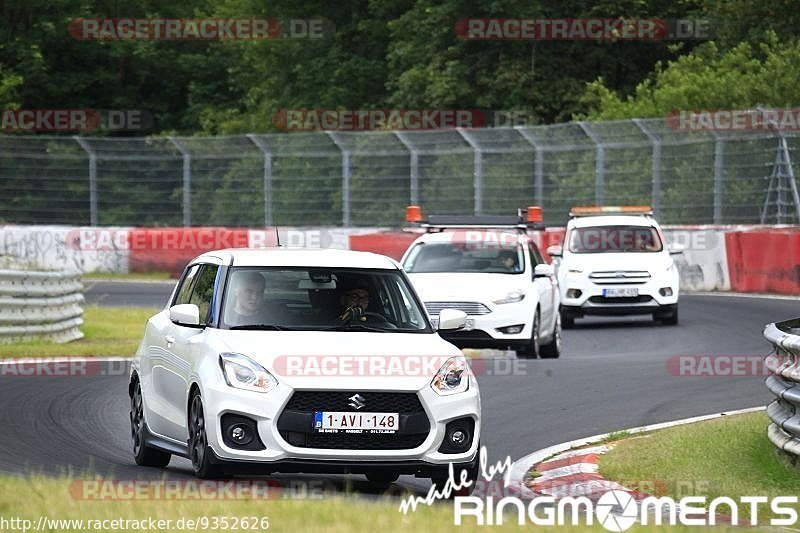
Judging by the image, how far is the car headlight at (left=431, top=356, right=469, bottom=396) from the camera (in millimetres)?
10344

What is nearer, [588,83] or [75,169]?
[75,169]

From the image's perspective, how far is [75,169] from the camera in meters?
43.8

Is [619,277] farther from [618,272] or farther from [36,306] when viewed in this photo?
[36,306]

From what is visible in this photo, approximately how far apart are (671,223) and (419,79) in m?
19.8

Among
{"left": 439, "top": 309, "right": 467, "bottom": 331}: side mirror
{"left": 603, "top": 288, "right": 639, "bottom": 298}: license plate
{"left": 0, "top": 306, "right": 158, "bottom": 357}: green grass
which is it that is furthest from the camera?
{"left": 603, "top": 288, "right": 639, "bottom": 298}: license plate

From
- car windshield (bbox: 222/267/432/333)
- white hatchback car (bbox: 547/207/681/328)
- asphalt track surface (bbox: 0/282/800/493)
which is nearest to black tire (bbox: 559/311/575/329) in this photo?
white hatchback car (bbox: 547/207/681/328)

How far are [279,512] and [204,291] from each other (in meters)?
3.33

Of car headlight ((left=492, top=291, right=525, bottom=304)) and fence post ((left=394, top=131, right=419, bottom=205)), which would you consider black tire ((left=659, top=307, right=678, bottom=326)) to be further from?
fence post ((left=394, top=131, right=419, bottom=205))

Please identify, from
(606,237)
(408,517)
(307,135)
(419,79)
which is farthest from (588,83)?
(408,517)

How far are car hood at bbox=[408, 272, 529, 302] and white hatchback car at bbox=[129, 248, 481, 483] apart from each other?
9.32 meters

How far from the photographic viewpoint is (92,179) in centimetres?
4359

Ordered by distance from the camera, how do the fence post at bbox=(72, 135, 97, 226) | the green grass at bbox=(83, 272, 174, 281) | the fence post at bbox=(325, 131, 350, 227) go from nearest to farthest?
the fence post at bbox=(325, 131, 350, 227) → the green grass at bbox=(83, 272, 174, 281) → the fence post at bbox=(72, 135, 97, 226)

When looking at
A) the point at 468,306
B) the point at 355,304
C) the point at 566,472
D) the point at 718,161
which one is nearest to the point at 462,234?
the point at 468,306

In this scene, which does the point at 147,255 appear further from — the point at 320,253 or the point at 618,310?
the point at 320,253
